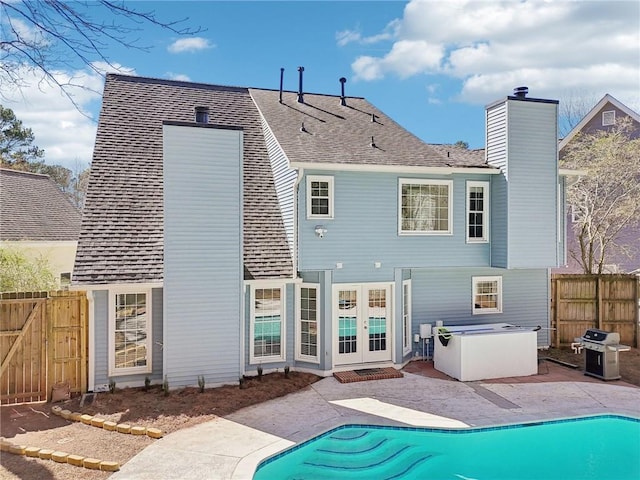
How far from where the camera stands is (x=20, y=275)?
37.8 feet

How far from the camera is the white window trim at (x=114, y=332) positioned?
10.2 meters

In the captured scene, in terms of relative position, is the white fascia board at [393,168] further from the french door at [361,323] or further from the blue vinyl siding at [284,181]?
the french door at [361,323]

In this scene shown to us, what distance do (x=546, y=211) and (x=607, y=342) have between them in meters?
3.69

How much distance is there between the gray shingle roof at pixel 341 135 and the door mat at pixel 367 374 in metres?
5.24

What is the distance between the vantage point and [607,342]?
1105 cm

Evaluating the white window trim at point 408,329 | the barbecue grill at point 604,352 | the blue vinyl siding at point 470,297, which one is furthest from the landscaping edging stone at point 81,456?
the barbecue grill at point 604,352

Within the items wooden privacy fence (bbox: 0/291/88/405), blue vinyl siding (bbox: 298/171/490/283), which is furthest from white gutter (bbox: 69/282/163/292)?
blue vinyl siding (bbox: 298/171/490/283)

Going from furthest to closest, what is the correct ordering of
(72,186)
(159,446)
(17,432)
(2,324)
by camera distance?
(72,186) < (2,324) < (17,432) < (159,446)

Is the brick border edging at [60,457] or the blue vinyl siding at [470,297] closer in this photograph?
the brick border edging at [60,457]

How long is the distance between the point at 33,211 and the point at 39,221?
69cm

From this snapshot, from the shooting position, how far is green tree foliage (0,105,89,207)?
28266mm

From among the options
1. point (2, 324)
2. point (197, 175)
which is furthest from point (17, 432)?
point (197, 175)

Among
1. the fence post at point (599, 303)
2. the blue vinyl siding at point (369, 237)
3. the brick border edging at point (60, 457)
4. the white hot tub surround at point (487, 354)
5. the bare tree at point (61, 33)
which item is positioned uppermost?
the bare tree at point (61, 33)

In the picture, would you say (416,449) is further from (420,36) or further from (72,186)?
(72,186)
